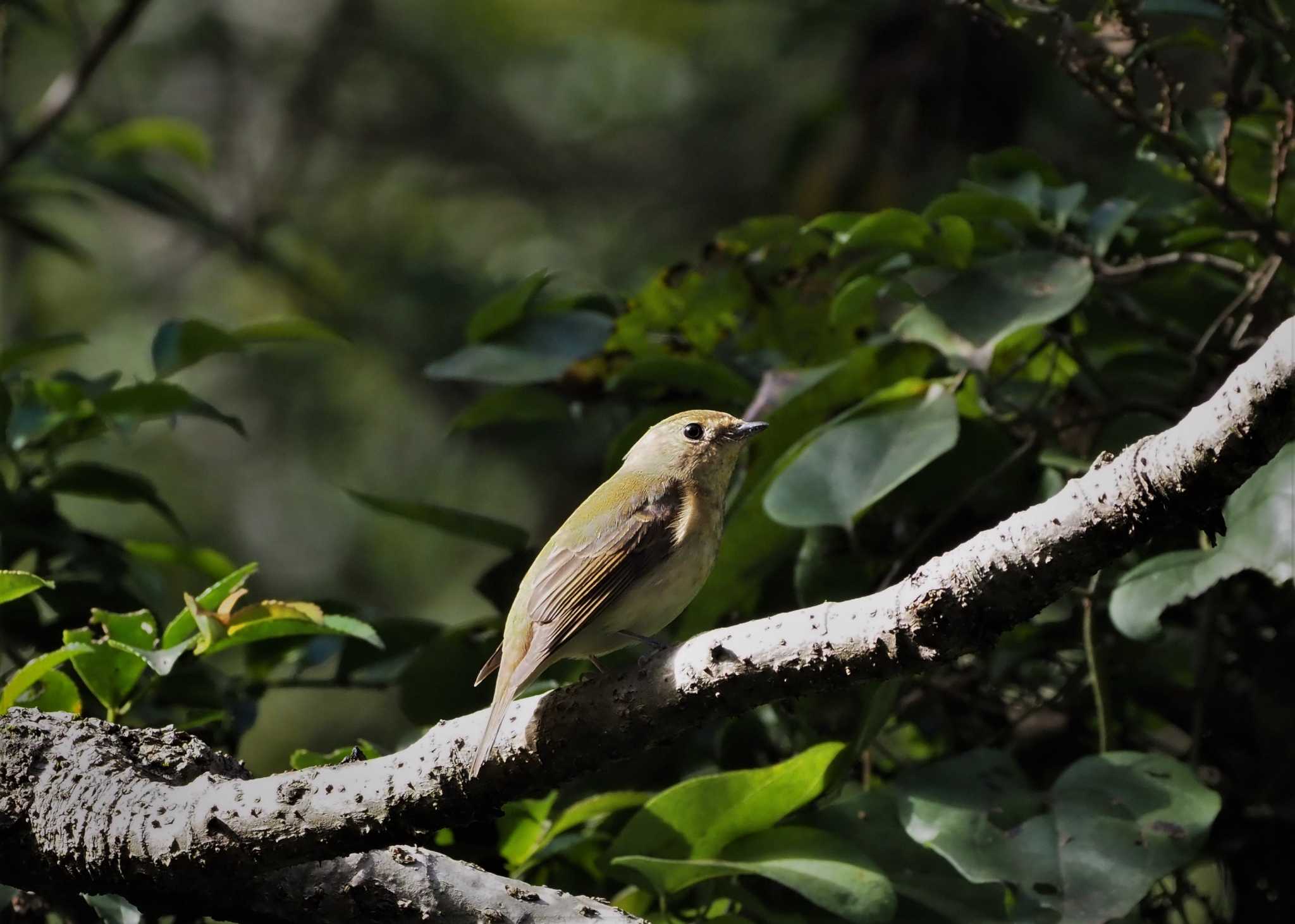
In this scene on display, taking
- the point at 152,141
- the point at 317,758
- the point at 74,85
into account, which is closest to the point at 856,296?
the point at 317,758

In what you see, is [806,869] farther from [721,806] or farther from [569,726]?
[569,726]

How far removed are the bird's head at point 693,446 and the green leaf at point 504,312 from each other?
54 centimetres

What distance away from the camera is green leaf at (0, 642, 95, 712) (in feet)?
7.58

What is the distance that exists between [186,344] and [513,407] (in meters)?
0.82

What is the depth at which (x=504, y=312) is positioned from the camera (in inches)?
137

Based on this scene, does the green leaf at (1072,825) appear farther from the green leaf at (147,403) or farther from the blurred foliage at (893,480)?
the green leaf at (147,403)

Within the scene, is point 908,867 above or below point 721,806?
below

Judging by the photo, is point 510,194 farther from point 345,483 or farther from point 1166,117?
point 1166,117

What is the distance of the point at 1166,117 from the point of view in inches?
108

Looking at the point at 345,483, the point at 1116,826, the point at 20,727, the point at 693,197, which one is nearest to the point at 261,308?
the point at 345,483

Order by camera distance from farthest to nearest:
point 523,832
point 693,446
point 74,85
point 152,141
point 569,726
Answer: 1. point 152,141
2. point 74,85
3. point 693,446
4. point 523,832
5. point 569,726

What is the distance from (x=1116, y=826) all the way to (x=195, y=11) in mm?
7059

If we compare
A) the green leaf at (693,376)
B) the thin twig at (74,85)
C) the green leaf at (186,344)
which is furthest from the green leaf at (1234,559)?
the thin twig at (74,85)

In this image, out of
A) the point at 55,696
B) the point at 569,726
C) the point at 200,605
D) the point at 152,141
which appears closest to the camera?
the point at 569,726
